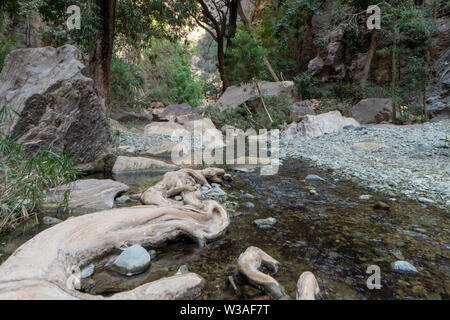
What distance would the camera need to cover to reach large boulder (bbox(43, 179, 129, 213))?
272cm

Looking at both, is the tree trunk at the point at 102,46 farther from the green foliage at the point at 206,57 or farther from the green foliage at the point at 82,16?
the green foliage at the point at 206,57

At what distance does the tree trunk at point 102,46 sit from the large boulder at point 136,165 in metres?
2.86

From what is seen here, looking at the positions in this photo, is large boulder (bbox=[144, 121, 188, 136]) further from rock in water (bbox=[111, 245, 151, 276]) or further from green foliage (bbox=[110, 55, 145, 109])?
rock in water (bbox=[111, 245, 151, 276])

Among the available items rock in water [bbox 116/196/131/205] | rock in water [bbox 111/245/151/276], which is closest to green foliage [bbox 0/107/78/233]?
rock in water [bbox 116/196/131/205]

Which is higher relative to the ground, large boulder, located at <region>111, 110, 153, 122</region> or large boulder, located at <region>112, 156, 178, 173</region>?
large boulder, located at <region>111, 110, 153, 122</region>

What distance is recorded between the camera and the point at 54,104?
12.0 feet

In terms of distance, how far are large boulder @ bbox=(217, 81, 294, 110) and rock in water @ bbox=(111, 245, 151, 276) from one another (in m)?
8.40

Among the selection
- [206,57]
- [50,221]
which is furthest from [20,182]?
[206,57]

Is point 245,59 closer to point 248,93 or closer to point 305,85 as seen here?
point 248,93

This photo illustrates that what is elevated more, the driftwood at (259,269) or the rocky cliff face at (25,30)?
the rocky cliff face at (25,30)

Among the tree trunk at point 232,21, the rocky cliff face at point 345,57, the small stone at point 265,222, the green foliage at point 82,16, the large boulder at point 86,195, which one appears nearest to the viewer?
the small stone at point 265,222

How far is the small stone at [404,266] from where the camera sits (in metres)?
1.80

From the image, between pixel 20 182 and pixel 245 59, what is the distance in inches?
297

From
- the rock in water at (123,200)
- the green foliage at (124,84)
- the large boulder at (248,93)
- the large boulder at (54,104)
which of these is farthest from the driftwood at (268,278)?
the green foliage at (124,84)
